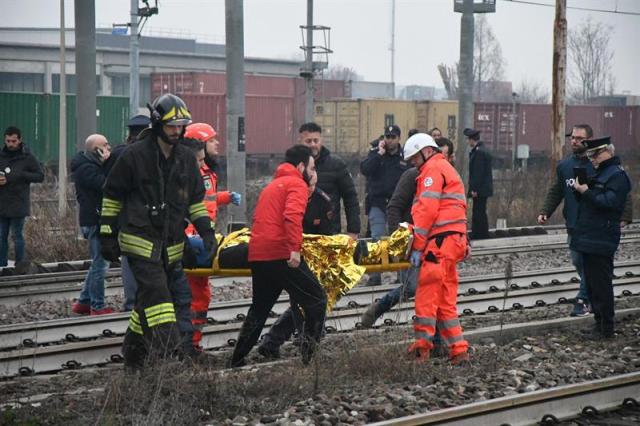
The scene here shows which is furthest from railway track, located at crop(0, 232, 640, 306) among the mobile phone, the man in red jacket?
the mobile phone

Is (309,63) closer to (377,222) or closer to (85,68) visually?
(85,68)

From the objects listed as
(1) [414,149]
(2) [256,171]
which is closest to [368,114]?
(2) [256,171]

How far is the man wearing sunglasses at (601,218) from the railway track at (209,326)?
102 cm

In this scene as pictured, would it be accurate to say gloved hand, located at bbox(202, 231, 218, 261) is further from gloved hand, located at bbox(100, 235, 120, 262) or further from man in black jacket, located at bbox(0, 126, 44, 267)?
man in black jacket, located at bbox(0, 126, 44, 267)

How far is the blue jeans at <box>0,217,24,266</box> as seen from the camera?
1529cm

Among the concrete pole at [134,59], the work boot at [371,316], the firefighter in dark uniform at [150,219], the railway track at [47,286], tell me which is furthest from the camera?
the concrete pole at [134,59]

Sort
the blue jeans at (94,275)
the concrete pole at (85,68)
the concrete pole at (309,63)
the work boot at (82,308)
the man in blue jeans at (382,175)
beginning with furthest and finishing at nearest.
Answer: the concrete pole at (309,63) → the concrete pole at (85,68) → the man in blue jeans at (382,175) → the work boot at (82,308) → the blue jeans at (94,275)

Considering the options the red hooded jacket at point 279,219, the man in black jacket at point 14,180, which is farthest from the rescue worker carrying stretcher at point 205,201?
the man in black jacket at point 14,180

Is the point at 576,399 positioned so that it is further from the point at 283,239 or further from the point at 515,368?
the point at 283,239

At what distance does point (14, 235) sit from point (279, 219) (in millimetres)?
7869

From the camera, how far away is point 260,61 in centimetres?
7719

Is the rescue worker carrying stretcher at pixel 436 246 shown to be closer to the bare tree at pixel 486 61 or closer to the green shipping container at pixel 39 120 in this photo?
the green shipping container at pixel 39 120

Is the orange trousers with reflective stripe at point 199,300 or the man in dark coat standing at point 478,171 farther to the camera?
the man in dark coat standing at point 478,171

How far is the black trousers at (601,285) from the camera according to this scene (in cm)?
1059
